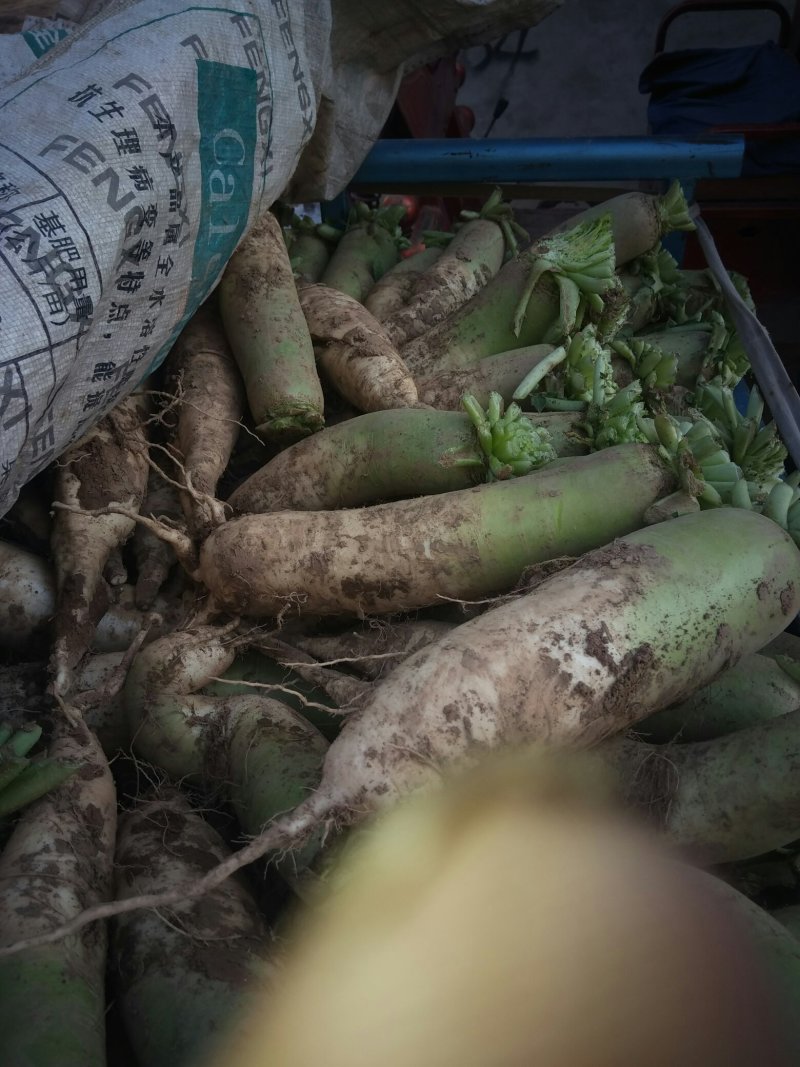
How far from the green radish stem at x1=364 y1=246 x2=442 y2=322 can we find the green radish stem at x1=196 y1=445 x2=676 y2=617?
118cm

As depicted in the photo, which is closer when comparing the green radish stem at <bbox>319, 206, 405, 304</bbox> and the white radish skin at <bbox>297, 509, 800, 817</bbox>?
the white radish skin at <bbox>297, 509, 800, 817</bbox>

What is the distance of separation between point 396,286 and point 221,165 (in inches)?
50.9

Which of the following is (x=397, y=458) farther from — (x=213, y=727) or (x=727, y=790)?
(x=727, y=790)

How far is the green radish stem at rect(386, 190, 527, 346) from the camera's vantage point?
3078mm

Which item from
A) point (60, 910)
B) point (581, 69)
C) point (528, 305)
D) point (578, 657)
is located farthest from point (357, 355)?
point (581, 69)

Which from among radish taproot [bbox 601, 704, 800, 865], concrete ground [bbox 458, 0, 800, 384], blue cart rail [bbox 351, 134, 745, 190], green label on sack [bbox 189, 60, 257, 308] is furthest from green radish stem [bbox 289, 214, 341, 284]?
concrete ground [bbox 458, 0, 800, 384]

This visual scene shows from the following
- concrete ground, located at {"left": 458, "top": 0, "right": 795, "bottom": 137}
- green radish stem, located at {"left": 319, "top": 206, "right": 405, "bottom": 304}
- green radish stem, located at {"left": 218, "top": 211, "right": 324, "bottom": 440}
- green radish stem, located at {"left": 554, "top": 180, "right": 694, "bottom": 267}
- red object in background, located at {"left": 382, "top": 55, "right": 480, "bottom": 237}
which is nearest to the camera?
green radish stem, located at {"left": 218, "top": 211, "right": 324, "bottom": 440}

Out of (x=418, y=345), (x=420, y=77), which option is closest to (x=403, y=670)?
(x=418, y=345)

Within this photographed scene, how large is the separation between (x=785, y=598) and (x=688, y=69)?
5.24 metres

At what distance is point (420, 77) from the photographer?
6586mm

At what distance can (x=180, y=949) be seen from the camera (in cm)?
153

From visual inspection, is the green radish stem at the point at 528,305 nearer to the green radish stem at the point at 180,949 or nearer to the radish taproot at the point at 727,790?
the radish taproot at the point at 727,790

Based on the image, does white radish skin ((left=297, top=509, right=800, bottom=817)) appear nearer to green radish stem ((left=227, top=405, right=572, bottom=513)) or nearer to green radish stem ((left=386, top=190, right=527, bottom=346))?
green radish stem ((left=227, top=405, right=572, bottom=513))

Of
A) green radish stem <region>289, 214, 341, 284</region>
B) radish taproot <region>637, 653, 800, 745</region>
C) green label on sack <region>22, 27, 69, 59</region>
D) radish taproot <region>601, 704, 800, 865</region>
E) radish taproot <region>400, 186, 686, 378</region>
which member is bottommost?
radish taproot <region>637, 653, 800, 745</region>
